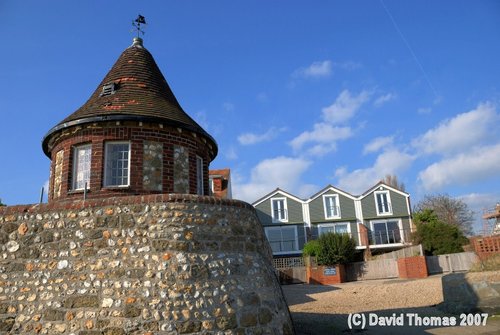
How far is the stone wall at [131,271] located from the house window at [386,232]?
1176 inches

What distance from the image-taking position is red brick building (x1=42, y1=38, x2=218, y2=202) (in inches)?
398

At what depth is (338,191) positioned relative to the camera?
125 ft

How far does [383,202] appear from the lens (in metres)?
37.3

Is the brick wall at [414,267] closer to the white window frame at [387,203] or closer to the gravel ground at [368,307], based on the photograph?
the gravel ground at [368,307]

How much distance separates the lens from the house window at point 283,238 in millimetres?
36594

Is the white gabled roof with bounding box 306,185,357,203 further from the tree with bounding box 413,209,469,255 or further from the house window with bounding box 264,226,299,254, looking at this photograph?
the tree with bounding box 413,209,469,255

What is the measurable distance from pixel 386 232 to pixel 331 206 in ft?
18.3

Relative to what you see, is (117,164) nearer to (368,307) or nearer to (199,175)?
(199,175)

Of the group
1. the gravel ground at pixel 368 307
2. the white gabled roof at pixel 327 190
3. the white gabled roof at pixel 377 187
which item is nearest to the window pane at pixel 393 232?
the white gabled roof at pixel 377 187

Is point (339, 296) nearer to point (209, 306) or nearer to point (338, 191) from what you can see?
point (209, 306)

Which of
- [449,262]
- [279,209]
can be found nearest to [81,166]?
[449,262]

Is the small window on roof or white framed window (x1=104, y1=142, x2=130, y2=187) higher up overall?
Result: the small window on roof

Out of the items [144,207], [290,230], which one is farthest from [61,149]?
[290,230]

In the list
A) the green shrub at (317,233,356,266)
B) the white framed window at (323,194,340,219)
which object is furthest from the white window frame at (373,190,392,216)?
the green shrub at (317,233,356,266)
